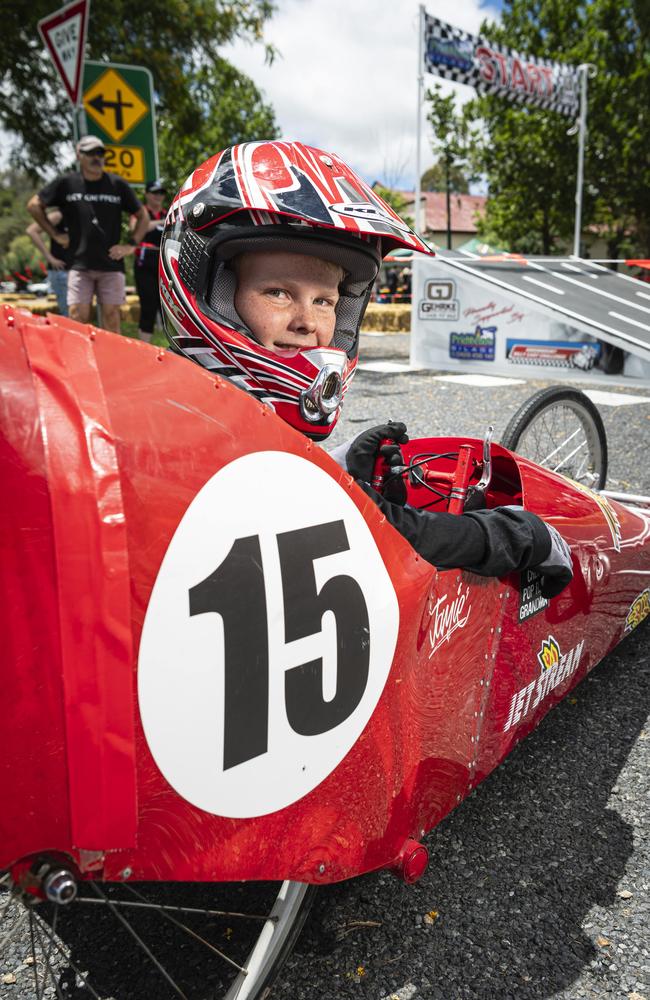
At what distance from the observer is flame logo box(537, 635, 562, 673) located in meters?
1.95

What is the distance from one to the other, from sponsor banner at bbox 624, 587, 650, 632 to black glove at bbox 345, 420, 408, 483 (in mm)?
1145

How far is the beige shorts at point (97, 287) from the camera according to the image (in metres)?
6.16

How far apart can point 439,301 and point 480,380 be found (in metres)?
1.59

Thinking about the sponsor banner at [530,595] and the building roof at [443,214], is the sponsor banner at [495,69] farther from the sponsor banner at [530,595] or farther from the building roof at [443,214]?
the building roof at [443,214]

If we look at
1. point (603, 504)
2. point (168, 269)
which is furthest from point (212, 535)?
point (603, 504)

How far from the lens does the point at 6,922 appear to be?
63.5 inches

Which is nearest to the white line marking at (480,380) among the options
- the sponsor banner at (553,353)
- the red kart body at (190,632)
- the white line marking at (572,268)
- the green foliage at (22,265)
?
the sponsor banner at (553,353)

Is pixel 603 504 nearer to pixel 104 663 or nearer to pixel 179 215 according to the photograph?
pixel 179 215

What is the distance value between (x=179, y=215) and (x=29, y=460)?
1.03m

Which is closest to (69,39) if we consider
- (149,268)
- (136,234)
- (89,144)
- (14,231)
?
(89,144)

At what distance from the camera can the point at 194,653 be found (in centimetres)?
97

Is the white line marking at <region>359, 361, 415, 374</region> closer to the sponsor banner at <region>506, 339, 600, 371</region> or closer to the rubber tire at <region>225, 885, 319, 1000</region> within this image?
the sponsor banner at <region>506, 339, 600, 371</region>

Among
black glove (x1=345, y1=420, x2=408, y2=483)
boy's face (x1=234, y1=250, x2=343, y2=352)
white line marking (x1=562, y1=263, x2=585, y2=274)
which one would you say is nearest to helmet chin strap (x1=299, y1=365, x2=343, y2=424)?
boy's face (x1=234, y1=250, x2=343, y2=352)

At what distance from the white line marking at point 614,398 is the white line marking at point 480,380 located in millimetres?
1028
